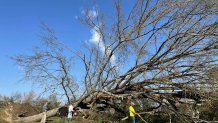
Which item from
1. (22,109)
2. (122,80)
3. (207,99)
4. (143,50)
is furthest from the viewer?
(22,109)

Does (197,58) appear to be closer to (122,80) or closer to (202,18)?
(202,18)

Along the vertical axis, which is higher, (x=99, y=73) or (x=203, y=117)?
(x=99, y=73)

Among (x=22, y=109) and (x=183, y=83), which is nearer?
(x=183, y=83)

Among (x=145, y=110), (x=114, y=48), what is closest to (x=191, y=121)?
(x=145, y=110)

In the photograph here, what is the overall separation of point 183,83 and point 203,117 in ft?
6.46

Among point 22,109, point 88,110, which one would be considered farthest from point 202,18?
point 22,109

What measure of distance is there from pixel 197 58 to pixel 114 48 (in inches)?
141

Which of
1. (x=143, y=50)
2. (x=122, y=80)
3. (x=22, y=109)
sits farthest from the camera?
(x=22, y=109)

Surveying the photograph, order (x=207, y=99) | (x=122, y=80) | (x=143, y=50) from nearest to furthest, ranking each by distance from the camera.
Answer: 1. (x=207, y=99)
2. (x=143, y=50)
3. (x=122, y=80)

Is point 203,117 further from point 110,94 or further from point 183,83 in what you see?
point 110,94

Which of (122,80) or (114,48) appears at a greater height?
(114,48)

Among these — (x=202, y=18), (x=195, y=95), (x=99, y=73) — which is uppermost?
(x=202, y=18)

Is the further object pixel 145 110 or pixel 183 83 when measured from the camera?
pixel 145 110

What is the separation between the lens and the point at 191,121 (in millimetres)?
14641
